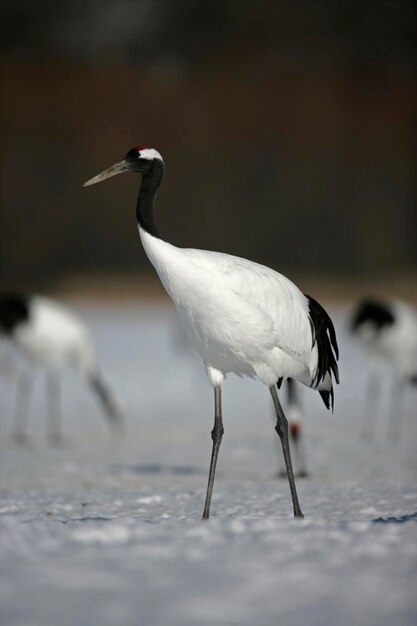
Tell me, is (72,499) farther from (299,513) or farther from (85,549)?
(85,549)

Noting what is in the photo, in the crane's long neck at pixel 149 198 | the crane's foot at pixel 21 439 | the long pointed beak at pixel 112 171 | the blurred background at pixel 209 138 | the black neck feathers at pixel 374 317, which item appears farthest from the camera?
the blurred background at pixel 209 138

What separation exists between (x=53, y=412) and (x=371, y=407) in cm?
328

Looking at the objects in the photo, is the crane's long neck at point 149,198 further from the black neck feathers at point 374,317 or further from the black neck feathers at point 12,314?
the black neck feathers at point 374,317

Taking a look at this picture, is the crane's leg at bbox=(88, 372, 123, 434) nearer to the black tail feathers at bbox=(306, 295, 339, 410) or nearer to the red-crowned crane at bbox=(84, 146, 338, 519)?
the black tail feathers at bbox=(306, 295, 339, 410)

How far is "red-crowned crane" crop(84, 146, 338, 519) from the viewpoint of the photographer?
4.75 m

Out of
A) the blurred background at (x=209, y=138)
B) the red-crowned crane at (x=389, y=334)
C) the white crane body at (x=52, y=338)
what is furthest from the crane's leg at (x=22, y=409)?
the blurred background at (x=209, y=138)

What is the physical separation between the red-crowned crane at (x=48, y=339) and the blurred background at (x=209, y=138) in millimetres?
18284

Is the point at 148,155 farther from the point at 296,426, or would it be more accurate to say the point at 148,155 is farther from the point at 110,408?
the point at 110,408

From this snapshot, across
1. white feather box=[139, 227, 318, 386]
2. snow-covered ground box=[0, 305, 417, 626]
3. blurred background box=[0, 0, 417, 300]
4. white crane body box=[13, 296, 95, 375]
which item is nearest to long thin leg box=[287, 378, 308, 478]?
snow-covered ground box=[0, 305, 417, 626]

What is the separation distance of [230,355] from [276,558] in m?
1.50

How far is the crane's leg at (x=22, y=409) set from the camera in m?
9.90

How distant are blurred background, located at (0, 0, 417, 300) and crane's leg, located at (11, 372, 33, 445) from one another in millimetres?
16681

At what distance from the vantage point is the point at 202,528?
157 inches

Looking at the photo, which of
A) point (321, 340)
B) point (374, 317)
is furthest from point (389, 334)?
A: point (321, 340)
